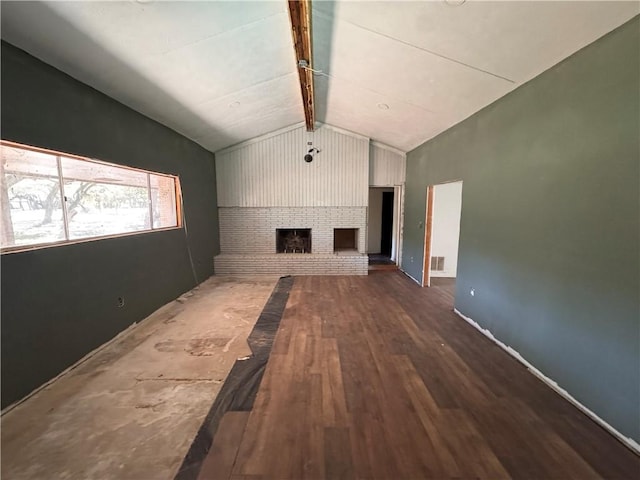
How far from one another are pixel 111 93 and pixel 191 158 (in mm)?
2228

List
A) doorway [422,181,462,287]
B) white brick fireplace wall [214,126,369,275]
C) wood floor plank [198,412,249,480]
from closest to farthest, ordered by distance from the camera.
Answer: wood floor plank [198,412,249,480] < doorway [422,181,462,287] < white brick fireplace wall [214,126,369,275]

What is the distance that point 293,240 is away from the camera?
23.3 ft

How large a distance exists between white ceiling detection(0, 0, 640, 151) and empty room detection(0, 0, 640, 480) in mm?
24

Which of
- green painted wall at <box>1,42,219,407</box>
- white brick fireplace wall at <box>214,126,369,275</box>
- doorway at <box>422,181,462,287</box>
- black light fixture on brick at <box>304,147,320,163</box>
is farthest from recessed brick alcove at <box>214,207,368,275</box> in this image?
green painted wall at <box>1,42,219,407</box>

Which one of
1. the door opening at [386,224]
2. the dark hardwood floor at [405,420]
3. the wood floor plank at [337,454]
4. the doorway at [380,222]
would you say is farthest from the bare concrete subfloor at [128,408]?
the door opening at [386,224]

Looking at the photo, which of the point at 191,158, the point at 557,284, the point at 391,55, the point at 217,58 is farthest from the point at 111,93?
the point at 557,284

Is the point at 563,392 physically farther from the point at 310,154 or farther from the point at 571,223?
the point at 310,154

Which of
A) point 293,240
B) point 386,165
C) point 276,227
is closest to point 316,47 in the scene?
point 386,165

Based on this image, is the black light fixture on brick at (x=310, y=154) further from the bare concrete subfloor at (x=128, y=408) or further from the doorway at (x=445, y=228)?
the bare concrete subfloor at (x=128, y=408)

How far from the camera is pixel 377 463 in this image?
171 centimetres

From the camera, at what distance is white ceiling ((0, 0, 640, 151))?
2004 mm

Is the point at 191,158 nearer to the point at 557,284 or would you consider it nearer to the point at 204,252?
the point at 204,252

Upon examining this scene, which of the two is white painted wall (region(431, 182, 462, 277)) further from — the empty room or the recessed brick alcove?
the empty room

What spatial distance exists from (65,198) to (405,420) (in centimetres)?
358
